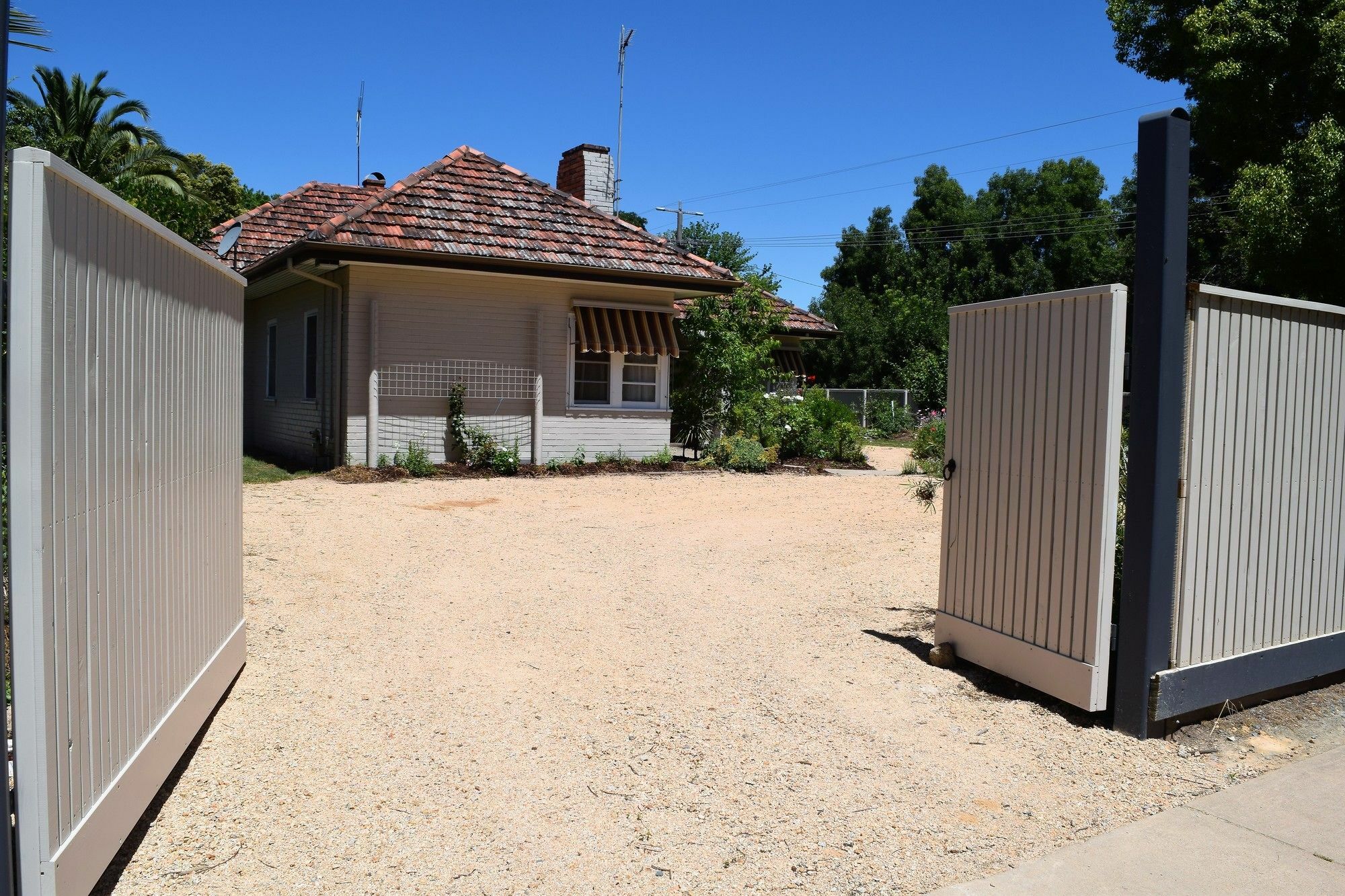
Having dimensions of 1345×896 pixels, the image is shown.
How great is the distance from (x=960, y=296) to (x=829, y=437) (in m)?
35.0

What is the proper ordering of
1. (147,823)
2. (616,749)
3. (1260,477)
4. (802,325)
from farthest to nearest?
(802,325) < (1260,477) < (616,749) < (147,823)

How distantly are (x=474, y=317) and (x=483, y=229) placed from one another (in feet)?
4.59

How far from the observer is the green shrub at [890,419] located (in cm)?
2902

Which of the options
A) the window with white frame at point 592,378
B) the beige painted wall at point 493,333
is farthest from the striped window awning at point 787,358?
the window with white frame at point 592,378

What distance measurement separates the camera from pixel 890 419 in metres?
29.4

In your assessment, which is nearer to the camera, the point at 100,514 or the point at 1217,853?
the point at 100,514

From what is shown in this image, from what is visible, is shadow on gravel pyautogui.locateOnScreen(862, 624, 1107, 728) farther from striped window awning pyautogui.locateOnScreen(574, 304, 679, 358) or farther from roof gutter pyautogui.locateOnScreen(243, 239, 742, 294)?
striped window awning pyautogui.locateOnScreen(574, 304, 679, 358)

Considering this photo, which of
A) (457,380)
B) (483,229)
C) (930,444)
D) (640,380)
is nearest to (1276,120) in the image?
(930,444)

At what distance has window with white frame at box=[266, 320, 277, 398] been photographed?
19.3m

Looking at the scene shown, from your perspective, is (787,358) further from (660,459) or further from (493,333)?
(493,333)

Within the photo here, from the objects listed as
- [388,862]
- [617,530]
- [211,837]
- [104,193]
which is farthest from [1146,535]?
[617,530]

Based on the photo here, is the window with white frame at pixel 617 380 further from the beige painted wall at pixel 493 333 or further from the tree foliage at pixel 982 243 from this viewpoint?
the tree foliage at pixel 982 243

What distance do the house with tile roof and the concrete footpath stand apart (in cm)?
1270

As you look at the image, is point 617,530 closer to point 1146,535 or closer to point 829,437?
point 1146,535
